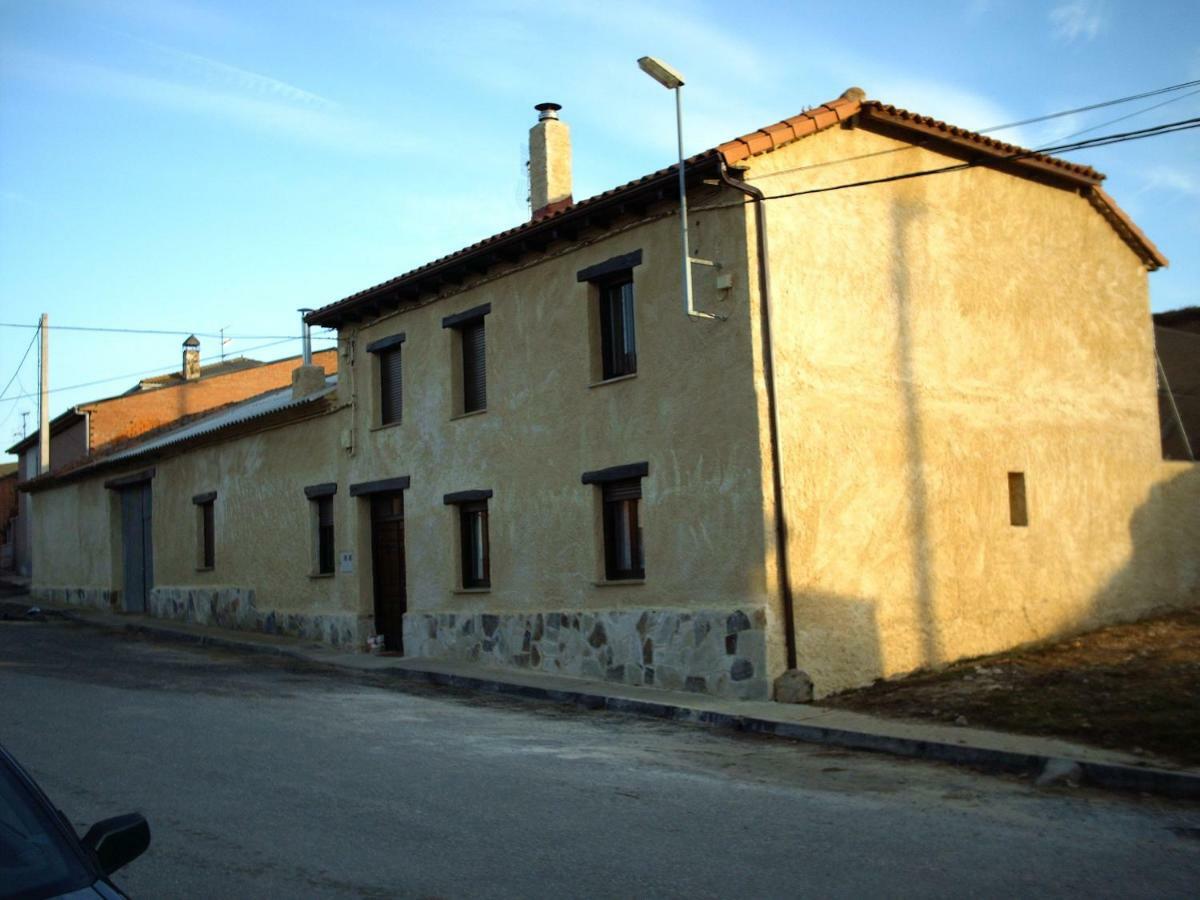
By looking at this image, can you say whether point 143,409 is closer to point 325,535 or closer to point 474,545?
point 325,535

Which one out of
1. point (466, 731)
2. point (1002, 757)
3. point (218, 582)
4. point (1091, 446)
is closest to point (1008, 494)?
point (1091, 446)

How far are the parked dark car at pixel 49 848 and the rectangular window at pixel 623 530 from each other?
1108cm

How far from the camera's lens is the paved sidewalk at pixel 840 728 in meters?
8.73

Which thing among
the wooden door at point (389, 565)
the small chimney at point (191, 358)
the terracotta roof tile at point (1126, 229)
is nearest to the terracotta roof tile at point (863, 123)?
the terracotta roof tile at point (1126, 229)

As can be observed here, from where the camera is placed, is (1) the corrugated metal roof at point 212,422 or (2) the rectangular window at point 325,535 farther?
(1) the corrugated metal roof at point 212,422

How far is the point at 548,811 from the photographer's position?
7699 mm

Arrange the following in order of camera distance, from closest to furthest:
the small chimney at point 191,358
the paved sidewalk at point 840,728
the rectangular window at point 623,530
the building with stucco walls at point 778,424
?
the paved sidewalk at point 840,728 → the building with stucco walls at point 778,424 → the rectangular window at point 623,530 → the small chimney at point 191,358

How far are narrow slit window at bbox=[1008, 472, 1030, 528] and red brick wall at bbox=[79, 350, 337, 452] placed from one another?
2475cm

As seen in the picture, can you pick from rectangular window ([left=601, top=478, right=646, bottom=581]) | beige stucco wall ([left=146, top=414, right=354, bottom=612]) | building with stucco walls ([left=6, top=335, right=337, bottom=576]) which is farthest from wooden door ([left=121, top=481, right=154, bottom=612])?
rectangular window ([left=601, top=478, right=646, bottom=581])

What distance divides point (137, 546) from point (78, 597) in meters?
3.93

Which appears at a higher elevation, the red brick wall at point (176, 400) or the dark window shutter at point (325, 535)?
the red brick wall at point (176, 400)

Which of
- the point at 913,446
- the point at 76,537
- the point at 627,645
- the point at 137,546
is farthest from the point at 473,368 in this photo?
the point at 76,537

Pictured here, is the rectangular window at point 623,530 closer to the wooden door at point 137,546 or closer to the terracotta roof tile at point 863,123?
the terracotta roof tile at point 863,123

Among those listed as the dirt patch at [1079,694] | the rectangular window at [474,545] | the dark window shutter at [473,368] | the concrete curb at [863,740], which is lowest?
the concrete curb at [863,740]
